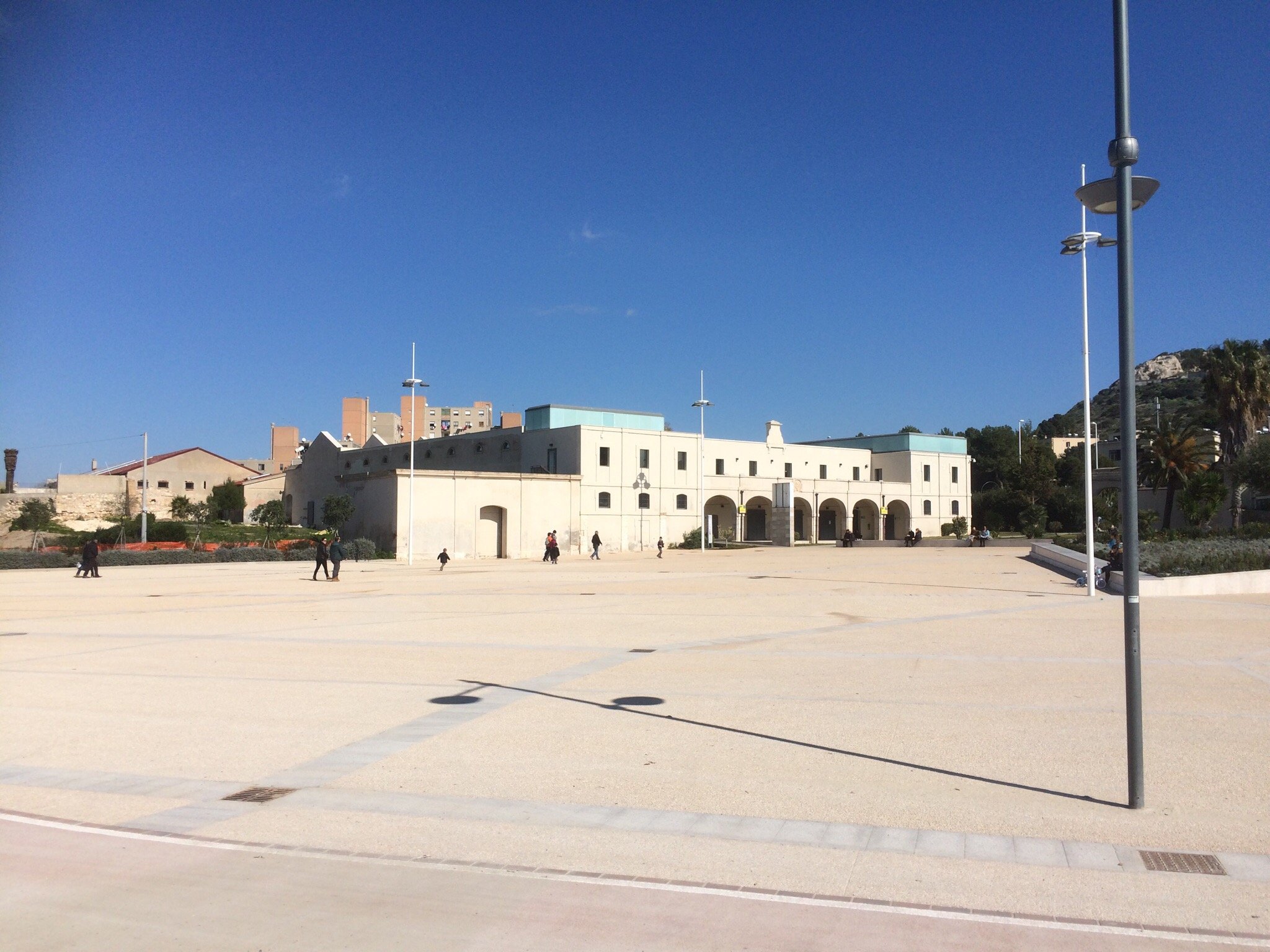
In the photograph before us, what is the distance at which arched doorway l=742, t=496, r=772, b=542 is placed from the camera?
245 feet

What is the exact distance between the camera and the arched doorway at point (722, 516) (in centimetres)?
7175

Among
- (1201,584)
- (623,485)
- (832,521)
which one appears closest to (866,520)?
(832,521)

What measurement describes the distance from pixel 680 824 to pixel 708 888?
116 centimetres

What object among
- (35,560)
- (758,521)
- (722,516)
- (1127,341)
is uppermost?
(1127,341)

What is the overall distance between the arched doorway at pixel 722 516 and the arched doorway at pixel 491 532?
22.2 metres

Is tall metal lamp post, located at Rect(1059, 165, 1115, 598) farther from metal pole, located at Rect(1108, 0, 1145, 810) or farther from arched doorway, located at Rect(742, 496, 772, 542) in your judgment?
arched doorway, located at Rect(742, 496, 772, 542)

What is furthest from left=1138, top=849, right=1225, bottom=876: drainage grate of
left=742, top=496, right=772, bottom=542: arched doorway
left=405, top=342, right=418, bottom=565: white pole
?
left=742, top=496, right=772, bottom=542: arched doorway

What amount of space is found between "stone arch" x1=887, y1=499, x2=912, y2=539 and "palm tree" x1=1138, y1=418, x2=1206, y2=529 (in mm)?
24724

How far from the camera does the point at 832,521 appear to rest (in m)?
80.1

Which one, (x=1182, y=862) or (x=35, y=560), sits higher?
(x=35, y=560)

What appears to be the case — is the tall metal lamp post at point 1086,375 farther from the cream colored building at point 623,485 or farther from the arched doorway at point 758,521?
the arched doorway at point 758,521

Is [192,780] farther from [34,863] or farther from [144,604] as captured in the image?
[144,604]

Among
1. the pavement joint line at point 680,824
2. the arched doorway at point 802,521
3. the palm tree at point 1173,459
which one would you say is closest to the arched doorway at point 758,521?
the arched doorway at point 802,521

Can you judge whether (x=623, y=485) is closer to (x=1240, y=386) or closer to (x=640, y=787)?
(x=1240, y=386)
